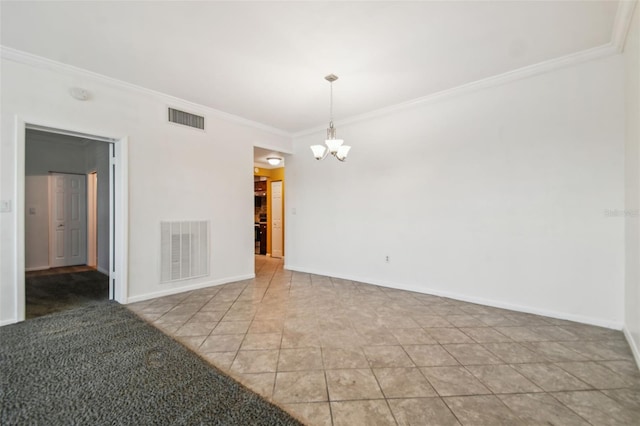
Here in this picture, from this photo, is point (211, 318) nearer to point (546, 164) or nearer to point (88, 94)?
point (88, 94)

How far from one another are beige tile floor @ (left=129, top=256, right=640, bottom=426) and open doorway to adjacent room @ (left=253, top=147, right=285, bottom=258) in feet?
12.6

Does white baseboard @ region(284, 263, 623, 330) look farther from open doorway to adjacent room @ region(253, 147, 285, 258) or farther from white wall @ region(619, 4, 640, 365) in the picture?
open doorway to adjacent room @ region(253, 147, 285, 258)

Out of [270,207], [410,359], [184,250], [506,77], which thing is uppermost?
[506,77]

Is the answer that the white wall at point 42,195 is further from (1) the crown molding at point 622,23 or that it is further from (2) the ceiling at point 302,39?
(1) the crown molding at point 622,23

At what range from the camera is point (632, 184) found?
2.42 metres

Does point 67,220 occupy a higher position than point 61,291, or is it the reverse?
point 67,220

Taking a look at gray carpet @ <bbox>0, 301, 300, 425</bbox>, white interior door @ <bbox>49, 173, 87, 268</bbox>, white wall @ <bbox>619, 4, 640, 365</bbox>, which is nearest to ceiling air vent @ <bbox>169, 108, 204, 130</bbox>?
gray carpet @ <bbox>0, 301, 300, 425</bbox>

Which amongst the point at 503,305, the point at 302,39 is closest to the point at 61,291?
the point at 302,39

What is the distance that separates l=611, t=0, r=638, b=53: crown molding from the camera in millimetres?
2195

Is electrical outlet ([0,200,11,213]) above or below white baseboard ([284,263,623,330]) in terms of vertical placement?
above

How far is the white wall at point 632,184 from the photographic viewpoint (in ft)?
7.20

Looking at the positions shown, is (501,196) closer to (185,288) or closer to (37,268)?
(185,288)

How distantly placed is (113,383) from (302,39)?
10.6 feet

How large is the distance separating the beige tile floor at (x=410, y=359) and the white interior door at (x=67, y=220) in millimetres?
4198
